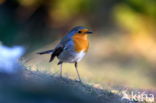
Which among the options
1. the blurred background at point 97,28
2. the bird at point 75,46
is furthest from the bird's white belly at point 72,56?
the blurred background at point 97,28

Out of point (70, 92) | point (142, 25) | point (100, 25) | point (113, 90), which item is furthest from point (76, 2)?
point (70, 92)

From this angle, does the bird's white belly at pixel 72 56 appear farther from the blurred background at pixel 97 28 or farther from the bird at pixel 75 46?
the blurred background at pixel 97 28

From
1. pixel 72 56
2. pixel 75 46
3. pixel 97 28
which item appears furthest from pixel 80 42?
pixel 97 28

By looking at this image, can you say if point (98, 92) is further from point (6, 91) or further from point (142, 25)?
point (142, 25)

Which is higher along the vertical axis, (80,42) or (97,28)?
(97,28)

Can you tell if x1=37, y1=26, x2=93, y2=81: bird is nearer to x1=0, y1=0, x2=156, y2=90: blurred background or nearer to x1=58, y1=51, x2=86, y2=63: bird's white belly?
x1=58, y1=51, x2=86, y2=63: bird's white belly

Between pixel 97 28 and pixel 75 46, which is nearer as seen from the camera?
pixel 75 46

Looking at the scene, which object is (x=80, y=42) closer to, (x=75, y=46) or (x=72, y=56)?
(x=75, y=46)
